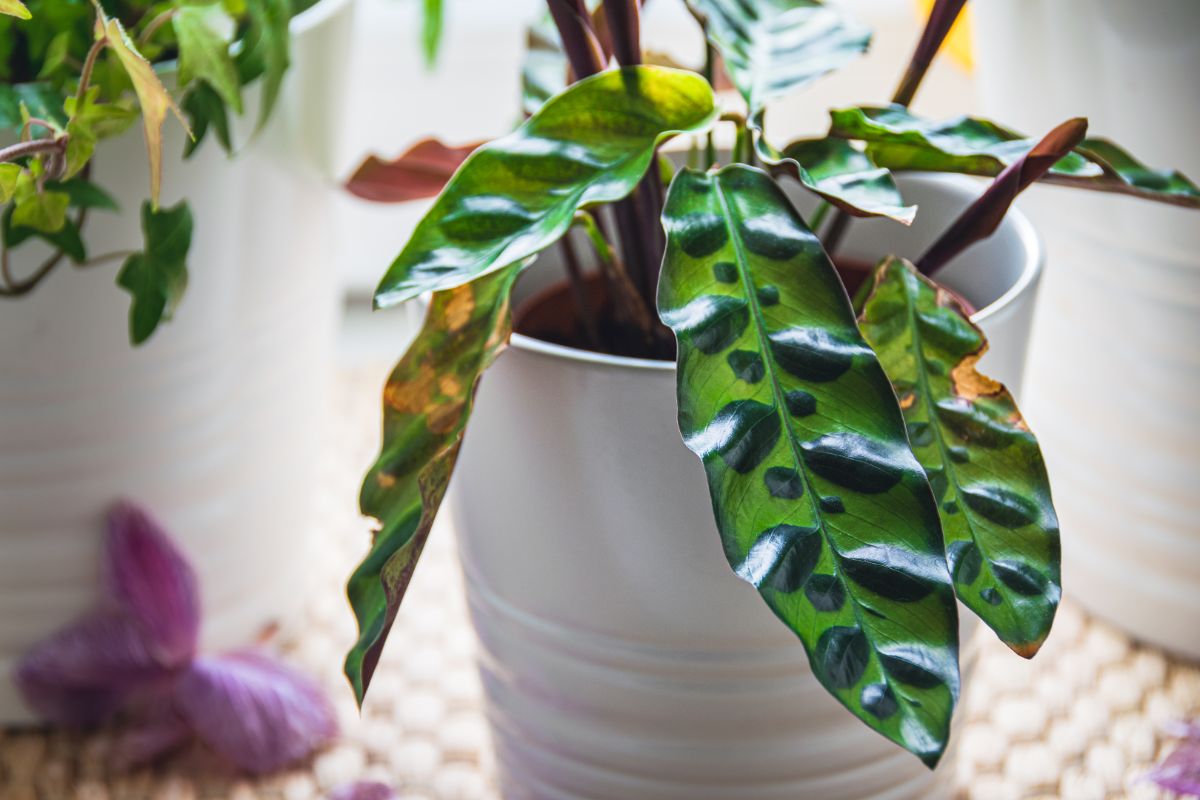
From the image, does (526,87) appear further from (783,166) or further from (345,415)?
(345,415)

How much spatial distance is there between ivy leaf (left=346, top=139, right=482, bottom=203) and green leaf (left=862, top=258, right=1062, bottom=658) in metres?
0.21

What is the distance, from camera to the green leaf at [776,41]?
0.52 m

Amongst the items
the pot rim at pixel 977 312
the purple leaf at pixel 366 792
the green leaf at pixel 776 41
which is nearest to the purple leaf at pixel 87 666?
the purple leaf at pixel 366 792

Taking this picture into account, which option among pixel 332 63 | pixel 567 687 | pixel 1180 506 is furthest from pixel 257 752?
pixel 1180 506

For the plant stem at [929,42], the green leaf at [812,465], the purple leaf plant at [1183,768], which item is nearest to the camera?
the green leaf at [812,465]

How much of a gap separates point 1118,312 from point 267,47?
0.44 meters

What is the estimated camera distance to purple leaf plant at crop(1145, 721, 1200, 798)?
62 centimetres

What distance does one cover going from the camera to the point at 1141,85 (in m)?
0.64

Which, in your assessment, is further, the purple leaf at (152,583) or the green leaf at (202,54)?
the purple leaf at (152,583)

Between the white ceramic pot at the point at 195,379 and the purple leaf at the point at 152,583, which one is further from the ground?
the white ceramic pot at the point at 195,379

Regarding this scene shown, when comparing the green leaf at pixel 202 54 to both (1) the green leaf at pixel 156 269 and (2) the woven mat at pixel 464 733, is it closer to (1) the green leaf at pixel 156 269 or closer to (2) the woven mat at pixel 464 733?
(1) the green leaf at pixel 156 269

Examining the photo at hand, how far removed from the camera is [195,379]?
690 millimetres

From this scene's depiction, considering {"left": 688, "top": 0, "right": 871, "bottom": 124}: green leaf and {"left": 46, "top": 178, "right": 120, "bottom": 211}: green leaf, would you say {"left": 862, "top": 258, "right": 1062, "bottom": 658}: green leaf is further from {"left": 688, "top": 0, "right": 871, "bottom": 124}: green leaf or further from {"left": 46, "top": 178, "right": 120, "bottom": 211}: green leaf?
{"left": 46, "top": 178, "right": 120, "bottom": 211}: green leaf

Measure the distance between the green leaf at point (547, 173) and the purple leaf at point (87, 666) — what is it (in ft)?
1.17
